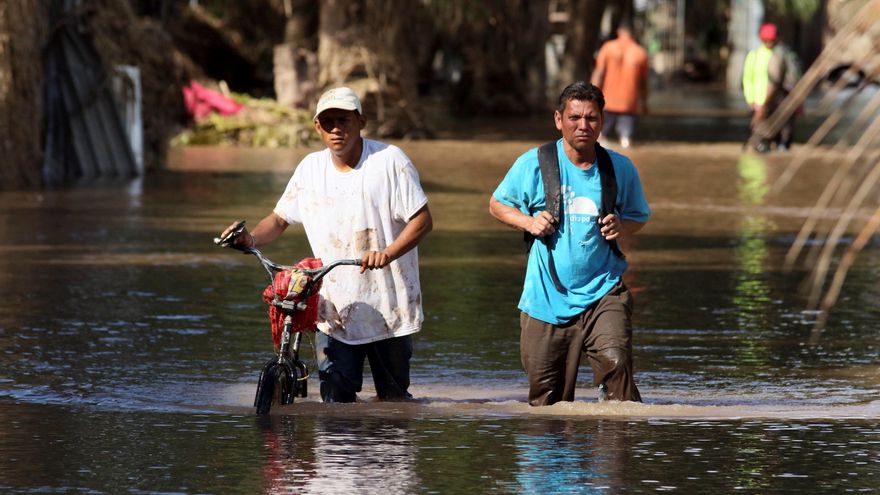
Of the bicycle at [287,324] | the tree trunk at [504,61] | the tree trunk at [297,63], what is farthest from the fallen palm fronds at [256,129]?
the bicycle at [287,324]

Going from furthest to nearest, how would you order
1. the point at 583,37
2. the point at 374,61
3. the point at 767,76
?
the point at 583,37 → the point at 374,61 → the point at 767,76

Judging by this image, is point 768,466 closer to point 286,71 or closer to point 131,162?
point 131,162

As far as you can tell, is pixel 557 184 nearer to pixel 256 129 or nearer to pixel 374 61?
pixel 256 129

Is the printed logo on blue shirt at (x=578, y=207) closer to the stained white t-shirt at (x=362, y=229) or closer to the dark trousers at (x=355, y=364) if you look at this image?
the stained white t-shirt at (x=362, y=229)

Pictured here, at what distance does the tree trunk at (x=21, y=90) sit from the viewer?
Answer: 59.8 feet

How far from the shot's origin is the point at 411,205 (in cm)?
701

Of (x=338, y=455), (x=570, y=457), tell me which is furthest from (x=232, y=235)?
(x=570, y=457)

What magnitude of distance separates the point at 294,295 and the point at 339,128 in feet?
2.38

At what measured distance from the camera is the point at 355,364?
7227 mm

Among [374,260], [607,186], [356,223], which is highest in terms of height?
[607,186]

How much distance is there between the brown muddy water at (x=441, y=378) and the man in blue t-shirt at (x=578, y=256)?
24 centimetres

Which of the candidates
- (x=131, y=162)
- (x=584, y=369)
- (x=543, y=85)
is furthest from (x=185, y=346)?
(x=543, y=85)

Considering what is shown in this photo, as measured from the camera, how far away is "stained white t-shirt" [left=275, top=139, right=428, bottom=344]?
7031mm

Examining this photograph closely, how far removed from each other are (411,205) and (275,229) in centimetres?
57
